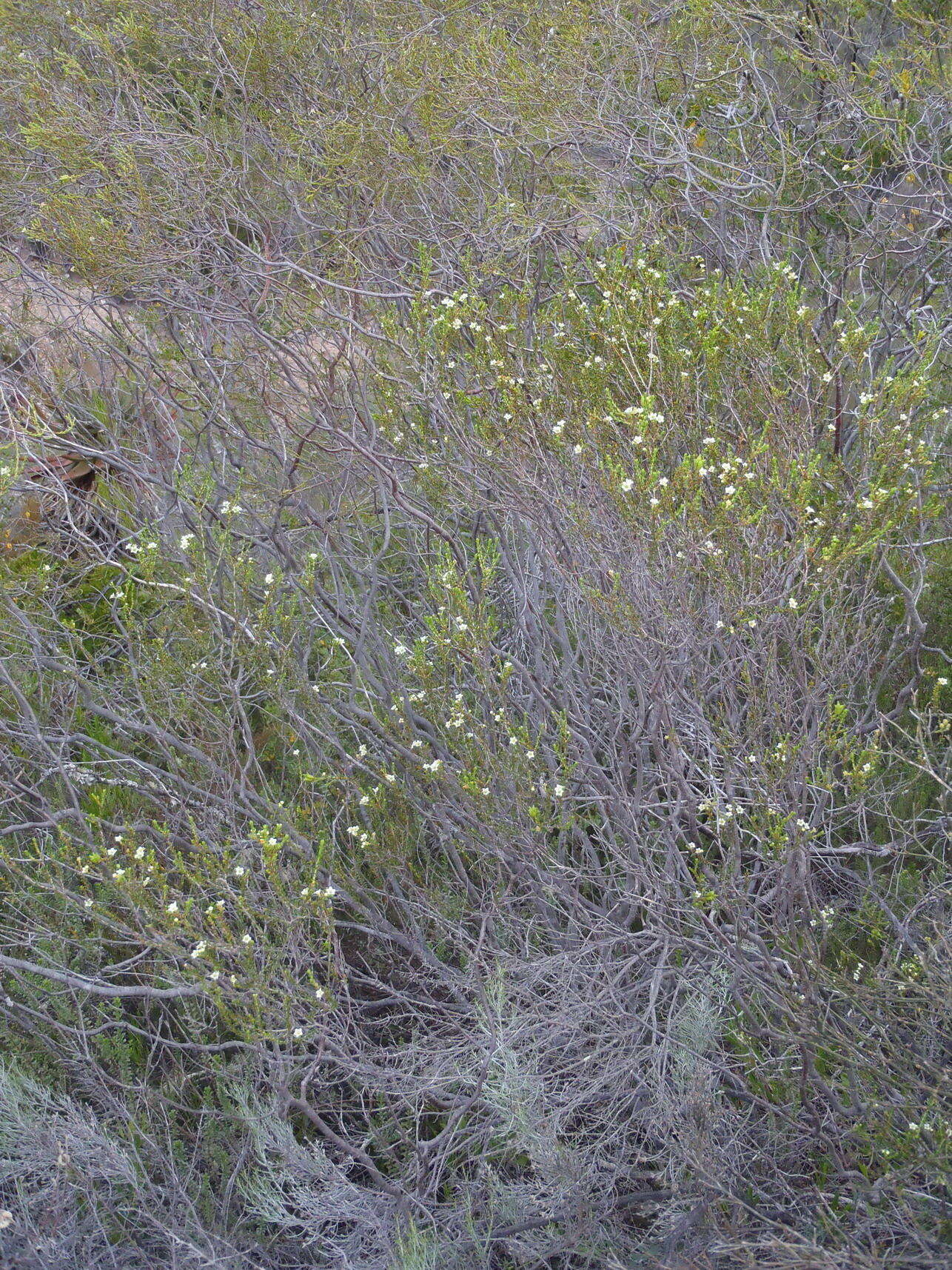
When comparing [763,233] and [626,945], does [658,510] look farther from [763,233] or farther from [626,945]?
[763,233]

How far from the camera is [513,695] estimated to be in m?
3.30

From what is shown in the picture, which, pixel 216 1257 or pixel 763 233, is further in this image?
pixel 763 233

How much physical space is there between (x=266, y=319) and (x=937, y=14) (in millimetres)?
3077

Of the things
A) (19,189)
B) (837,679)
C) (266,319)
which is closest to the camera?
(837,679)

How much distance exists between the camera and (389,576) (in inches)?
164

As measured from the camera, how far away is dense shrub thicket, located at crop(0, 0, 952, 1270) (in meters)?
2.61

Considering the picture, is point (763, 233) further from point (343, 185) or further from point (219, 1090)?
point (219, 1090)

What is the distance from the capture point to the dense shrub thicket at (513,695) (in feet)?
8.55

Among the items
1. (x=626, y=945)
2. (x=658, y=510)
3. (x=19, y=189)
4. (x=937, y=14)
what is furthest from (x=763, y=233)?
(x=19, y=189)

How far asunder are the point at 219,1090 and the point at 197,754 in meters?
1.00

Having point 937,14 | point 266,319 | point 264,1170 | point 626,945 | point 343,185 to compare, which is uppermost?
point 937,14

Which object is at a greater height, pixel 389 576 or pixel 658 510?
pixel 658 510

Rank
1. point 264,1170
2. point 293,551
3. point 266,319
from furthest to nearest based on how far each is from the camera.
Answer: point 266,319 < point 293,551 < point 264,1170

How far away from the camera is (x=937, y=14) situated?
13.7 feet
